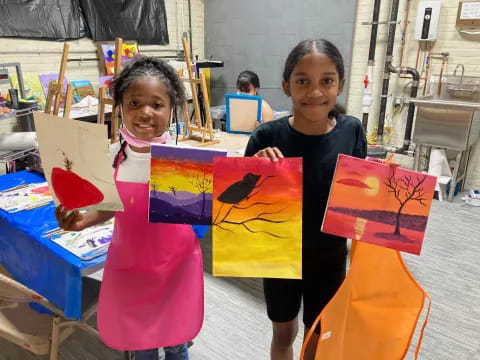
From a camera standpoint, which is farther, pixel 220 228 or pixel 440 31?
pixel 440 31

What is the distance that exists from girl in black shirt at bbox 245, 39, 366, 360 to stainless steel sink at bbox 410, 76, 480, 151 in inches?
108

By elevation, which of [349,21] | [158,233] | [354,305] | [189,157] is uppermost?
[349,21]

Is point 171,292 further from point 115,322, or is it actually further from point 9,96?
point 9,96

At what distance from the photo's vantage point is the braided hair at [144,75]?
44.1 inches

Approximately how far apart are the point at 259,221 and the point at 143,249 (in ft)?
1.25

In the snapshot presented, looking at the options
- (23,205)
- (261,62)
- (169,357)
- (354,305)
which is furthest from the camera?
(261,62)

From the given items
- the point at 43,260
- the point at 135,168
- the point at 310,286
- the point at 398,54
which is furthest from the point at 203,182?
the point at 398,54

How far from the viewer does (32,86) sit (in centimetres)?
383

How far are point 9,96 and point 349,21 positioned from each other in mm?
3499

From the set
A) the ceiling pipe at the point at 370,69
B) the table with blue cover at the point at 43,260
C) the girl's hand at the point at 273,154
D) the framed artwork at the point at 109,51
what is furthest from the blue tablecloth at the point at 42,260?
the ceiling pipe at the point at 370,69

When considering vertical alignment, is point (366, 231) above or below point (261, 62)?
below

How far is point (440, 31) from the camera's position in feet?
12.5

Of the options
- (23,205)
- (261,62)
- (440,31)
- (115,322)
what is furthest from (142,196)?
(261,62)

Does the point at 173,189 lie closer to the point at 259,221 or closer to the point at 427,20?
the point at 259,221
